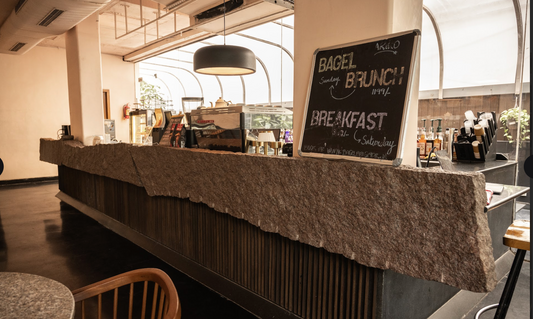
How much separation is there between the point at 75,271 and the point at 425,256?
290 cm

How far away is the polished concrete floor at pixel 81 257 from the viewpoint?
2.48m

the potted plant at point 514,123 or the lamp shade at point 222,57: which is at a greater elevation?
the lamp shade at point 222,57

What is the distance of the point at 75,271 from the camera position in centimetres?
303

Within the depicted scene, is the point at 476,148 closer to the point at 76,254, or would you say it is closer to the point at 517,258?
the point at 517,258

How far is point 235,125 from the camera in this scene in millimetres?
2617

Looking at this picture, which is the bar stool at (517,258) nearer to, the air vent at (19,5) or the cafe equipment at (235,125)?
the cafe equipment at (235,125)

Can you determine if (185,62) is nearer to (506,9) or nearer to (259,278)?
(506,9)

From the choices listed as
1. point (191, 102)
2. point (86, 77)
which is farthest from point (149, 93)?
point (191, 102)

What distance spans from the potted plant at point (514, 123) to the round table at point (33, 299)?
20.5ft

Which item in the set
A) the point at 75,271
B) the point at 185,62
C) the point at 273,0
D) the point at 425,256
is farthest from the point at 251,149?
the point at 185,62

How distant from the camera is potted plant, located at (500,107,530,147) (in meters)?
5.29

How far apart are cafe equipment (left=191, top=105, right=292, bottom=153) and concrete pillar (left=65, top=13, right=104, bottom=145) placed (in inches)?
132

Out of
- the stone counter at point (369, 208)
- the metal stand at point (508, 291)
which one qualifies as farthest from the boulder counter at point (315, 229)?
the metal stand at point (508, 291)

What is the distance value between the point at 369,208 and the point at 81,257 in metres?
3.00
